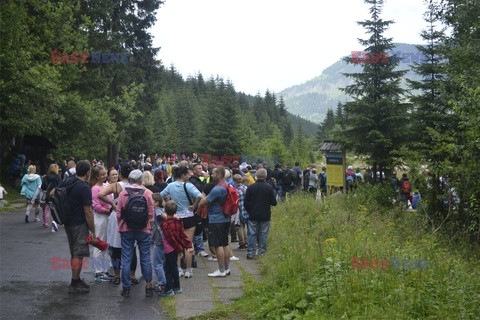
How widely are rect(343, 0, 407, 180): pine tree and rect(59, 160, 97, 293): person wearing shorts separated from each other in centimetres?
1427

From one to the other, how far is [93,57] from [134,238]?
24909 millimetres

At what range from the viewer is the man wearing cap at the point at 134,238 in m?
7.88

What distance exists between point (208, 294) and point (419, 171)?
31.9 ft

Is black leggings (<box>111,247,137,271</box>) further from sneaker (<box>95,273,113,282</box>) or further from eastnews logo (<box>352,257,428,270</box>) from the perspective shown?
eastnews logo (<box>352,257,428,270</box>)

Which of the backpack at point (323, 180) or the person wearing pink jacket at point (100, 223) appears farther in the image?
the backpack at point (323, 180)

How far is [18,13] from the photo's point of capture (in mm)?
22234

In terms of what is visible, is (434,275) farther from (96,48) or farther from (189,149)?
(189,149)

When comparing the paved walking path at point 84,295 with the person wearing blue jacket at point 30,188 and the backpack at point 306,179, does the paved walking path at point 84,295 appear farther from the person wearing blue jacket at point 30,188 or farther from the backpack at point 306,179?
the backpack at point 306,179

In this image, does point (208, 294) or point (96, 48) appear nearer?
point (208, 294)

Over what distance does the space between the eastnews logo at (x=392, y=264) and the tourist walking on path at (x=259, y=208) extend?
339 centimetres

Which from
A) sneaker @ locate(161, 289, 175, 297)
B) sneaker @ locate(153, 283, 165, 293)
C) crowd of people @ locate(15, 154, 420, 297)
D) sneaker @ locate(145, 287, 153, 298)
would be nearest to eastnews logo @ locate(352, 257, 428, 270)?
crowd of people @ locate(15, 154, 420, 297)

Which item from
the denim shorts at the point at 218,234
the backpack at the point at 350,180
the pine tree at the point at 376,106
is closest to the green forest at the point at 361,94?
the pine tree at the point at 376,106

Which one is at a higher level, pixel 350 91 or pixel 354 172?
pixel 350 91

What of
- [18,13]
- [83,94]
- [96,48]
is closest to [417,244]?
[18,13]
